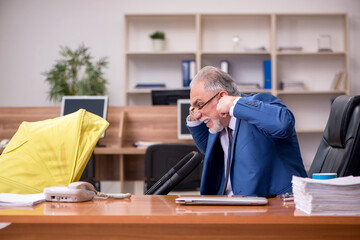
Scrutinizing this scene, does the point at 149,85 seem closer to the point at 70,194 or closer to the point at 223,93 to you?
the point at 223,93

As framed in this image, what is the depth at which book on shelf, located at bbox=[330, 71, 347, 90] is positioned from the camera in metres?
5.25

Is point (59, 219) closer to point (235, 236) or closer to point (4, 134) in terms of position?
point (235, 236)

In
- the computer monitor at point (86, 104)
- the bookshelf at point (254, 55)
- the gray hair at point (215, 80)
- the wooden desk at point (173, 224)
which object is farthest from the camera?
the bookshelf at point (254, 55)

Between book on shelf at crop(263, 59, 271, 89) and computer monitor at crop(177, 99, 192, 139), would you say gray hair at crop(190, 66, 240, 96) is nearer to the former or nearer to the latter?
computer monitor at crop(177, 99, 192, 139)

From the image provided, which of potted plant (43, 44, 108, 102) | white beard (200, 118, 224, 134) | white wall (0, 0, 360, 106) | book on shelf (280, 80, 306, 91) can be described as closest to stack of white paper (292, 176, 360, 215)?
white beard (200, 118, 224, 134)

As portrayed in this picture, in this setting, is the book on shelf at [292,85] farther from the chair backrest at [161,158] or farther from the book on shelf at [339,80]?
the chair backrest at [161,158]

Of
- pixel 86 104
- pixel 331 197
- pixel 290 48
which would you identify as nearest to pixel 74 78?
pixel 86 104

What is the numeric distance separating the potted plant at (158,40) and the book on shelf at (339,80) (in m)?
2.06

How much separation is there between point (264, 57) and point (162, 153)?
2753 mm

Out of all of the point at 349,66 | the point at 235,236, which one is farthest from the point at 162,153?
the point at 349,66

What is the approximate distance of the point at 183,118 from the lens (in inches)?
157

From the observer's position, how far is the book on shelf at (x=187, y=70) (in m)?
5.27

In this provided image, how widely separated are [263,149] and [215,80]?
35cm

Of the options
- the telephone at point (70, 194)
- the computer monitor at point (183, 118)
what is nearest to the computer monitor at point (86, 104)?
the computer monitor at point (183, 118)
